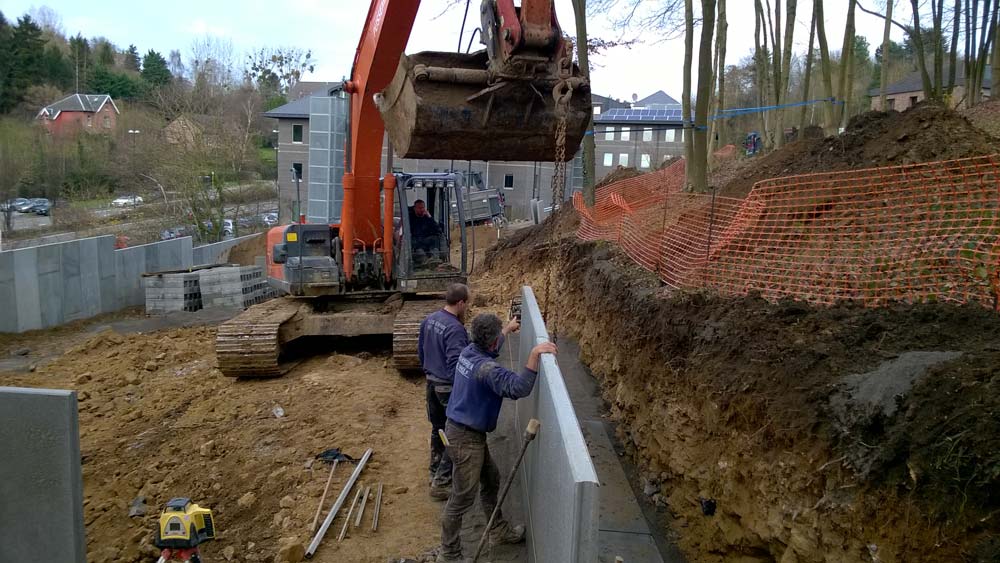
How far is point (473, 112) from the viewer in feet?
17.8

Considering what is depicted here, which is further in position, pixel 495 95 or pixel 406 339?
pixel 406 339

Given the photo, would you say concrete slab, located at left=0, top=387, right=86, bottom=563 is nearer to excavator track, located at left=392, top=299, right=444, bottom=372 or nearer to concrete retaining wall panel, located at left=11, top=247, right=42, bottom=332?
excavator track, located at left=392, top=299, right=444, bottom=372

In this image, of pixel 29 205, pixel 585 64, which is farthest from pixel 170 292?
pixel 29 205

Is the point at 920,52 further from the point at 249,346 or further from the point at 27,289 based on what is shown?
the point at 27,289

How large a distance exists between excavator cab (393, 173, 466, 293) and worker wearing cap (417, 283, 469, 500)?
12.7 feet

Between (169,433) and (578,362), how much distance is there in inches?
213

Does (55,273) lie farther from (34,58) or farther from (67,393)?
(34,58)

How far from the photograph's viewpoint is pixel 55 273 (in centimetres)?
1460

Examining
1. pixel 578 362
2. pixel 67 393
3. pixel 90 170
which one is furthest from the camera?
pixel 90 170

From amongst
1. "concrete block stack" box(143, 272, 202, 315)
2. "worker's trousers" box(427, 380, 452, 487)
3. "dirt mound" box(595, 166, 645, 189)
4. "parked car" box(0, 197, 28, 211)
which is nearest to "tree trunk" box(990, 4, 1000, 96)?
"dirt mound" box(595, 166, 645, 189)

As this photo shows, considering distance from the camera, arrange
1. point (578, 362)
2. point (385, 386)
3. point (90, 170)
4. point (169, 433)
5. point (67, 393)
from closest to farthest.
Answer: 1. point (67, 393)
2. point (169, 433)
3. point (385, 386)
4. point (578, 362)
5. point (90, 170)

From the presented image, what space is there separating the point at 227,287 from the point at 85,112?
4030 centimetres

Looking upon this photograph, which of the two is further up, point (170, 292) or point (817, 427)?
point (817, 427)

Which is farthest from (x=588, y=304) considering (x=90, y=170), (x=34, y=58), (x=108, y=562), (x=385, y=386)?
(x=34, y=58)
